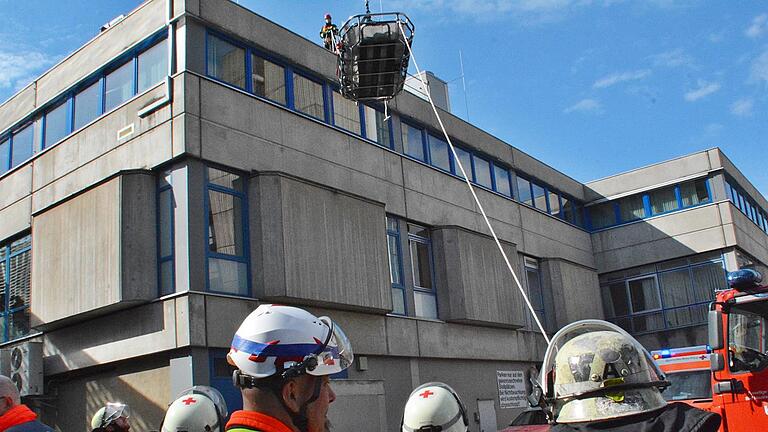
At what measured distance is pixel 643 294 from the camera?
26.8 metres

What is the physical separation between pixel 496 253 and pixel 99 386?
10.8 meters

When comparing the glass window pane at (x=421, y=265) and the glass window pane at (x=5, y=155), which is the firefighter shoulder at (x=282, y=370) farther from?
the glass window pane at (x=5, y=155)

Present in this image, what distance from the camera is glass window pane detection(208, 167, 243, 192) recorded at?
46.9ft

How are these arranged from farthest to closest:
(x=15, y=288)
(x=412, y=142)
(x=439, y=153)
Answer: (x=439, y=153) → (x=412, y=142) → (x=15, y=288)

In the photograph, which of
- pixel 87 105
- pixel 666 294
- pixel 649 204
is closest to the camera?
pixel 87 105

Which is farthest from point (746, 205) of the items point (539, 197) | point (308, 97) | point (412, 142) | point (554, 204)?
point (308, 97)

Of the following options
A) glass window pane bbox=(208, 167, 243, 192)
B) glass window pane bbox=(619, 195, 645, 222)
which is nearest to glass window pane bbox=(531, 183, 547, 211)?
glass window pane bbox=(619, 195, 645, 222)

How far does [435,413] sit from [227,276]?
9066 mm

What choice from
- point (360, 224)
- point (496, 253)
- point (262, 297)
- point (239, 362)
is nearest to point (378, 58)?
point (360, 224)

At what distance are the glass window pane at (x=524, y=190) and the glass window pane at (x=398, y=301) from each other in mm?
8137

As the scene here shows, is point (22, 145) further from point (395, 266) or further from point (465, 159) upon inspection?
point (465, 159)

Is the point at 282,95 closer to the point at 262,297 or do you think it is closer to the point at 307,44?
the point at 307,44

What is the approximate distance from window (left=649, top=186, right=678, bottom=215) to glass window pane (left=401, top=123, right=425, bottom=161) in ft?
36.2

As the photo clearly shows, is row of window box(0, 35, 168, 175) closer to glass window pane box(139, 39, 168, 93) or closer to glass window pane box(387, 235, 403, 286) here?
glass window pane box(139, 39, 168, 93)
